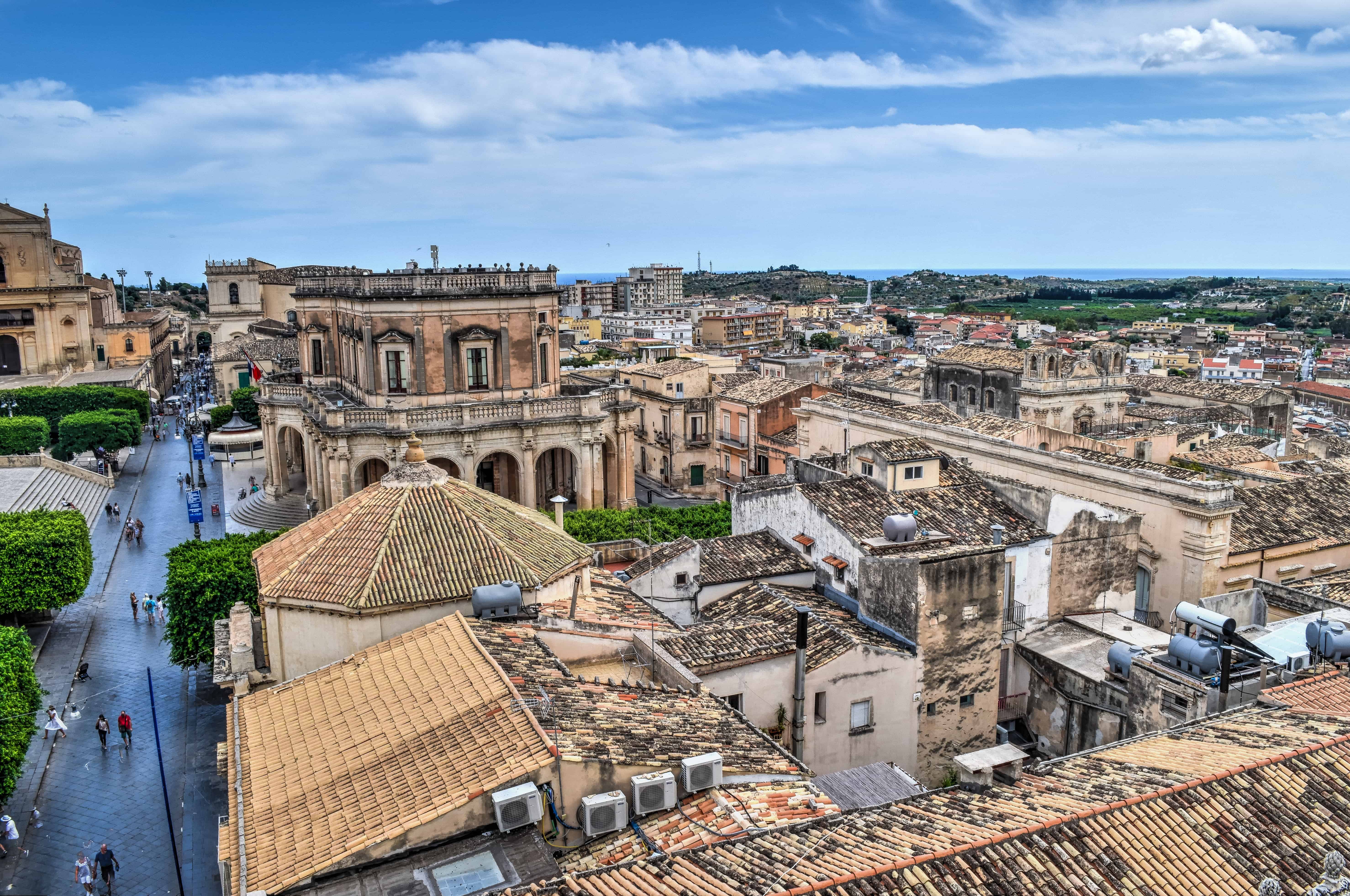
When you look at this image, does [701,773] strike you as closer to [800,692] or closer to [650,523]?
[800,692]

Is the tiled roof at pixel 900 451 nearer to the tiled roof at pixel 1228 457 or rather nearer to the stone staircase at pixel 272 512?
the tiled roof at pixel 1228 457

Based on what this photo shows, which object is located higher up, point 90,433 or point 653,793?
point 653,793

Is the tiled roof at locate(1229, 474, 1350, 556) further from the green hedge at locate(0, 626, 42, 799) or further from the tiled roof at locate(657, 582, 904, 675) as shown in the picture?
the green hedge at locate(0, 626, 42, 799)

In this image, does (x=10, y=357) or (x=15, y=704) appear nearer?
(x=15, y=704)

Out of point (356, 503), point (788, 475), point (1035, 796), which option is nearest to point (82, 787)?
point (356, 503)

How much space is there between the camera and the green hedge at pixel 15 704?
2366 centimetres

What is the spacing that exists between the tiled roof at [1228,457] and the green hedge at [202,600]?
121 feet

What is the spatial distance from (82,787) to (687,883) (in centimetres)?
2302

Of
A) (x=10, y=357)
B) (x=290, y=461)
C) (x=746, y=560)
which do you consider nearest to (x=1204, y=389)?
(x=746, y=560)

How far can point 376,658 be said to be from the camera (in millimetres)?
18297

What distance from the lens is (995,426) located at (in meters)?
42.0

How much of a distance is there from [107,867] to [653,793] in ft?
52.7

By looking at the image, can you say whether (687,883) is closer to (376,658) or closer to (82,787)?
(376,658)

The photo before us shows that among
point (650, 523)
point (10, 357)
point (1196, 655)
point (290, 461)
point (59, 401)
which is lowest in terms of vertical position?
point (290, 461)
